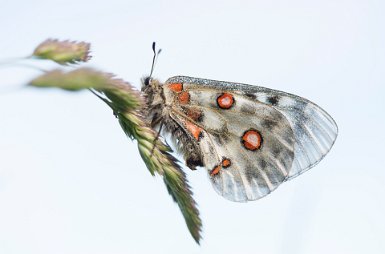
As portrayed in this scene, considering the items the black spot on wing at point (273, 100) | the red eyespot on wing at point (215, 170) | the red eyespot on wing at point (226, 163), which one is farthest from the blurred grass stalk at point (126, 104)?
the black spot on wing at point (273, 100)

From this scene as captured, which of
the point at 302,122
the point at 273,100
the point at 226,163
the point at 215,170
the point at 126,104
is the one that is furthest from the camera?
the point at 302,122

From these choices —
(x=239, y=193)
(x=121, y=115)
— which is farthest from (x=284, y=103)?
(x=121, y=115)

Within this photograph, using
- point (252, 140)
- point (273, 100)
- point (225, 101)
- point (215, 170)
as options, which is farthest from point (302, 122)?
point (215, 170)

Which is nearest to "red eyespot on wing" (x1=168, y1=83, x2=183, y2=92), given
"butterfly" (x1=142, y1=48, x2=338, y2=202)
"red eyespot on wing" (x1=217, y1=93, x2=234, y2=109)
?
"butterfly" (x1=142, y1=48, x2=338, y2=202)

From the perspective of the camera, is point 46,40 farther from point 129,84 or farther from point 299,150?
point 299,150

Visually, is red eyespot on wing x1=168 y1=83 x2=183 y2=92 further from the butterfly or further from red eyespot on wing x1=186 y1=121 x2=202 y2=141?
red eyespot on wing x1=186 y1=121 x2=202 y2=141

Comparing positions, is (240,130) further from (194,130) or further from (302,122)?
(302,122)
